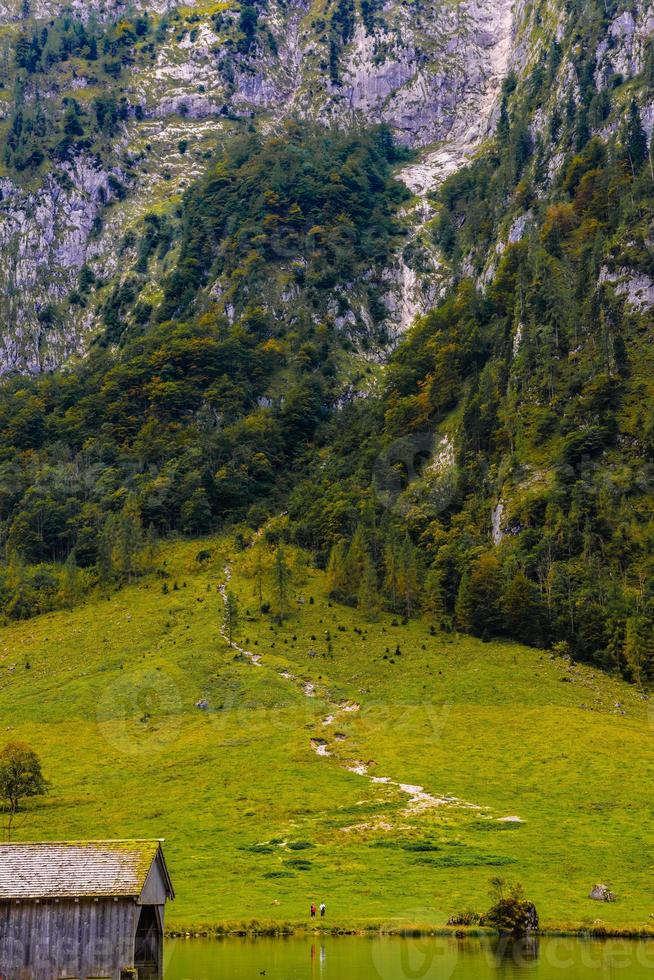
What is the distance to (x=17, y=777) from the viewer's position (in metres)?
104

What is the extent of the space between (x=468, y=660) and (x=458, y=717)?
68.6 feet

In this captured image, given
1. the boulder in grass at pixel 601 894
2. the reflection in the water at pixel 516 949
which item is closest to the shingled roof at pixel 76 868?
the reflection in the water at pixel 516 949

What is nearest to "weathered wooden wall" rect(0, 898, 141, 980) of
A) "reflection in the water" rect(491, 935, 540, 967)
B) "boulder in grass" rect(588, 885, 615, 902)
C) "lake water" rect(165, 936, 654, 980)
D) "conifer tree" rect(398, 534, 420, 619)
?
"lake water" rect(165, 936, 654, 980)

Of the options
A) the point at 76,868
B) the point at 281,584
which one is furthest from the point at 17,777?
the point at 281,584

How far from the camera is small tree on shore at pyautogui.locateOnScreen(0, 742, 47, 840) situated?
4067 inches

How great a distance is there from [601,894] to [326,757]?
47832mm

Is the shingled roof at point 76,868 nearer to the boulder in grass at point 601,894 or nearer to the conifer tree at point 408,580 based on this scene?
the boulder in grass at point 601,894

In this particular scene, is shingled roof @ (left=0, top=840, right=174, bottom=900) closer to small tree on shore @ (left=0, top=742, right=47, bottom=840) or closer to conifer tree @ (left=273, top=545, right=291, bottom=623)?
small tree on shore @ (left=0, top=742, right=47, bottom=840)

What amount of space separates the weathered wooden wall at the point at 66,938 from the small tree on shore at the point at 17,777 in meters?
50.6

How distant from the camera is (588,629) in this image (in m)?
154

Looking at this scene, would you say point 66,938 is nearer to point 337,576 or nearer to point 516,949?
point 516,949

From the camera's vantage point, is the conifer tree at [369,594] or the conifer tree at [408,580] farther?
the conifer tree at [408,580]

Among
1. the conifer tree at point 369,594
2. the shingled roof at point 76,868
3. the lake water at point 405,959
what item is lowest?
the lake water at point 405,959

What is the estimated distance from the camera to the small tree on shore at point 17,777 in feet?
339
